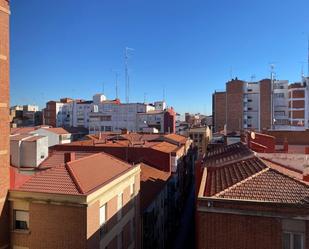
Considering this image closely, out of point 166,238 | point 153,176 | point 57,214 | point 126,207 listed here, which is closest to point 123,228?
point 126,207

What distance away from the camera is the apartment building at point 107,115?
90500mm

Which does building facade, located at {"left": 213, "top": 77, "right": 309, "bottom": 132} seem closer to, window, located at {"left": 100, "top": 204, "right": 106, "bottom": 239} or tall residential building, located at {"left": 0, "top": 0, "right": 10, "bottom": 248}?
window, located at {"left": 100, "top": 204, "right": 106, "bottom": 239}

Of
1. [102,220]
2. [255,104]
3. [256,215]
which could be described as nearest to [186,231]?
[102,220]

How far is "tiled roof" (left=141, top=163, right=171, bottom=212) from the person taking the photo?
2728cm

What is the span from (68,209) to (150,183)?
14977mm

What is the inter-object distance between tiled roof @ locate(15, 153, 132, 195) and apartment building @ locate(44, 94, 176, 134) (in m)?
68.0

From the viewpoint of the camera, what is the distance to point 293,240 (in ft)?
43.9

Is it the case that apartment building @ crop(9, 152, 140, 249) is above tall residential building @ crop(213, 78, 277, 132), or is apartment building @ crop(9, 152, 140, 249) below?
below

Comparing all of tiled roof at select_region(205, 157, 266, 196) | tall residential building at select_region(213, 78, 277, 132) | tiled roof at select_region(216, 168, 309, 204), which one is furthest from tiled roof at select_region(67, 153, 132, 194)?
tall residential building at select_region(213, 78, 277, 132)

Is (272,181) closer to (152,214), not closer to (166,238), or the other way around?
(152,214)

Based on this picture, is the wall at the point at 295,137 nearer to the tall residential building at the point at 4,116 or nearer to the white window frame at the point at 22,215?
the white window frame at the point at 22,215

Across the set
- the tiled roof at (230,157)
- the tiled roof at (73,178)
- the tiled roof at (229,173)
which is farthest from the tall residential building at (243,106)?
the tiled roof at (73,178)

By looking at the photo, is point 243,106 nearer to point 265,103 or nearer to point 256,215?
point 265,103

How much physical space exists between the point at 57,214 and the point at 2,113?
20.0 feet
